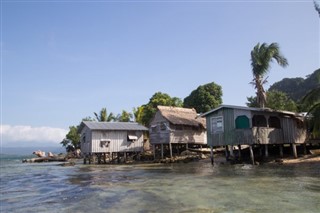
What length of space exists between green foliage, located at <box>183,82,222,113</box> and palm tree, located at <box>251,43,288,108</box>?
1781cm

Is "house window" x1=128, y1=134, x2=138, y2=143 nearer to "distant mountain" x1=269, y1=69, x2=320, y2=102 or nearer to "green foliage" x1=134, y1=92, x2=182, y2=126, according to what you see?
"green foliage" x1=134, y1=92, x2=182, y2=126

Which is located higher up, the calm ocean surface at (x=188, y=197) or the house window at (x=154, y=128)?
the house window at (x=154, y=128)

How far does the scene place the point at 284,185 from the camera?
13609mm

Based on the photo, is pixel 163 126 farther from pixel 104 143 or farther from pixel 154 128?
pixel 104 143

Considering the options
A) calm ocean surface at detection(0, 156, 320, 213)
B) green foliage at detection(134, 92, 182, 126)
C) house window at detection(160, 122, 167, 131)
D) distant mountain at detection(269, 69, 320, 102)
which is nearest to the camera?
calm ocean surface at detection(0, 156, 320, 213)

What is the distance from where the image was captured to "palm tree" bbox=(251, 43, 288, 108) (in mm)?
30172

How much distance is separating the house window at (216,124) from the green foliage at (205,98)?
73.2ft

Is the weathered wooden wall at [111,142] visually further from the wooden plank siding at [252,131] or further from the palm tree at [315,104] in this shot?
the palm tree at [315,104]

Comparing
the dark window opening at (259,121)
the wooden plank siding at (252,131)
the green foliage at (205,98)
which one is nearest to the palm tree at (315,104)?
the wooden plank siding at (252,131)

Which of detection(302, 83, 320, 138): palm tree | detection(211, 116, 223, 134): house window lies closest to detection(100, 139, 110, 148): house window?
detection(211, 116, 223, 134): house window

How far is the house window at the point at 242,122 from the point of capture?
77.7 feet

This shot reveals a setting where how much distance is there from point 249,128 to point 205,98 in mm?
25445

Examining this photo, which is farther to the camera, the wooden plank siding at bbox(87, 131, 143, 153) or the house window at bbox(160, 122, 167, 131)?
the wooden plank siding at bbox(87, 131, 143, 153)

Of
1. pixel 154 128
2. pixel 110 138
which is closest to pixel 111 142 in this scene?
pixel 110 138
